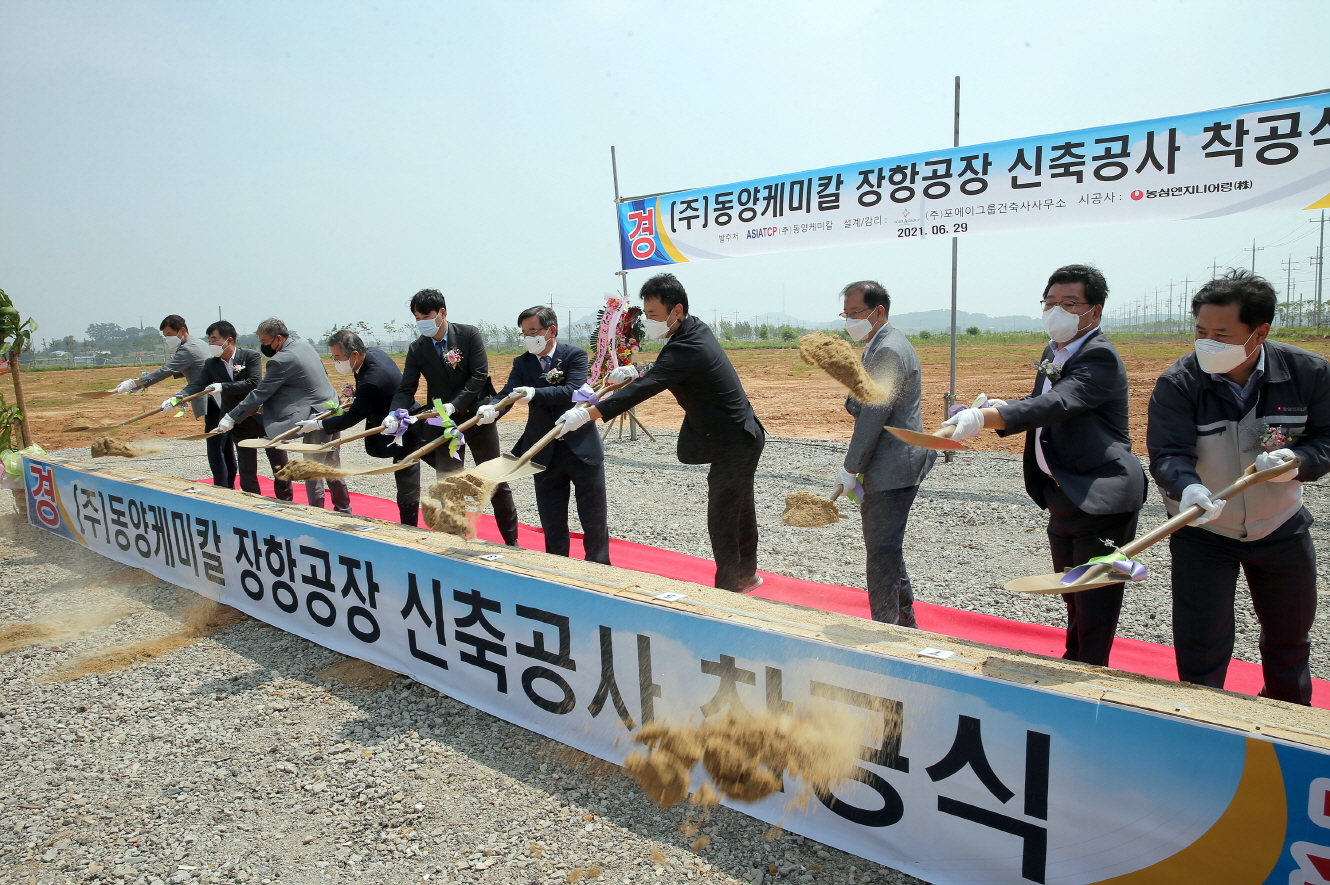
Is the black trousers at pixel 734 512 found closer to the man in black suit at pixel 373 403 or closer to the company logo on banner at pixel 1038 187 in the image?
the man in black suit at pixel 373 403

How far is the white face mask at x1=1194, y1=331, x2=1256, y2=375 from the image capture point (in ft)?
6.43

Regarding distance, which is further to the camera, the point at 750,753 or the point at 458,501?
the point at 458,501

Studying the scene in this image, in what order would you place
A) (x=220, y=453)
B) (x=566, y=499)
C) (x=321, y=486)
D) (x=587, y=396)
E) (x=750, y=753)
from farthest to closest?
(x=220, y=453), (x=321, y=486), (x=566, y=499), (x=587, y=396), (x=750, y=753)

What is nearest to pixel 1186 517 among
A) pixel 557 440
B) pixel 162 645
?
pixel 557 440

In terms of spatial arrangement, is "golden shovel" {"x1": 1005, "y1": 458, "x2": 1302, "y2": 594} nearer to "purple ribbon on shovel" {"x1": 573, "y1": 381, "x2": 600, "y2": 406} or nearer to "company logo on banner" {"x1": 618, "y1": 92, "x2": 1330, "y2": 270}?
"purple ribbon on shovel" {"x1": 573, "y1": 381, "x2": 600, "y2": 406}

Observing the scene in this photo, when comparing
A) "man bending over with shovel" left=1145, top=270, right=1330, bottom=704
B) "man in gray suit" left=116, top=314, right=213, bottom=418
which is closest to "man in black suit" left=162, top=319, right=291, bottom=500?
"man in gray suit" left=116, top=314, right=213, bottom=418

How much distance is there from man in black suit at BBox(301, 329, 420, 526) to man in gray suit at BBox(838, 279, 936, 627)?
9.61 feet

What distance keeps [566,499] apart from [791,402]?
1310 cm

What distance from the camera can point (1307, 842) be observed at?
51.3 inches

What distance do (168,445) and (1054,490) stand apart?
40.5 feet

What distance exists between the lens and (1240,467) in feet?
6.68

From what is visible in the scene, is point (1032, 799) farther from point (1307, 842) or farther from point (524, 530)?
point (524, 530)

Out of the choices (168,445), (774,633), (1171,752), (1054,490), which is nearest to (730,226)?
(1054,490)

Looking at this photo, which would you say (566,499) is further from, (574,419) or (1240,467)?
(1240,467)
